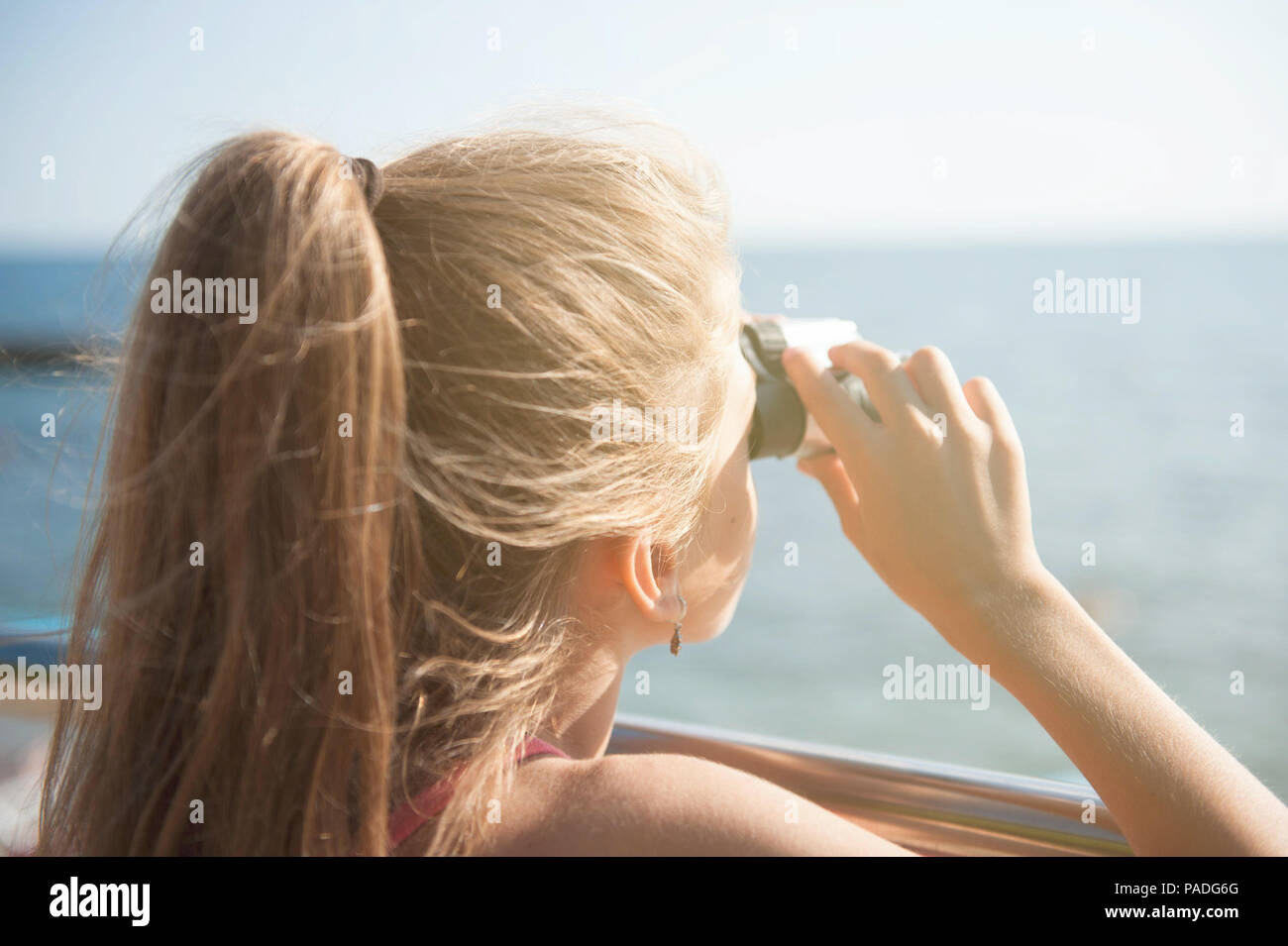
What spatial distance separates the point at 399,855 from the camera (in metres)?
0.71

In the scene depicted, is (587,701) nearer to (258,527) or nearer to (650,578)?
(650,578)

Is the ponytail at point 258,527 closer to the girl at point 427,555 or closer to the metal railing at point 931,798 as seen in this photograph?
the girl at point 427,555

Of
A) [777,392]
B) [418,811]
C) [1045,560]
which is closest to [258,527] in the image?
[418,811]

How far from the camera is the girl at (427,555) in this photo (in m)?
0.67

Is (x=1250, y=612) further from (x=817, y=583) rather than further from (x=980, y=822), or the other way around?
(x=980, y=822)

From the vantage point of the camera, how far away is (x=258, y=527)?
2.20 feet

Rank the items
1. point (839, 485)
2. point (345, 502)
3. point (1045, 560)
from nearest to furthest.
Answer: point (345, 502), point (839, 485), point (1045, 560)

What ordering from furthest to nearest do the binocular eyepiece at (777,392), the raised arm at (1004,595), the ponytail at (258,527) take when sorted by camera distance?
1. the binocular eyepiece at (777,392)
2. the raised arm at (1004,595)
3. the ponytail at (258,527)

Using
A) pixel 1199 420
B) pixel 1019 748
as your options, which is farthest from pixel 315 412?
pixel 1199 420

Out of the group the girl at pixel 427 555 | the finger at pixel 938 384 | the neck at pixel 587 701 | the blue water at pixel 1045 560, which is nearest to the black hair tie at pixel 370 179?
the girl at pixel 427 555

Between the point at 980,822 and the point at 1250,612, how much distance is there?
620 centimetres

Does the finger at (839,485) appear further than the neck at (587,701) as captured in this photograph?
Yes

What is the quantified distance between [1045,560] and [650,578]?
6713 mm

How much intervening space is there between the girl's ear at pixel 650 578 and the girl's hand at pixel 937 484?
21 cm
